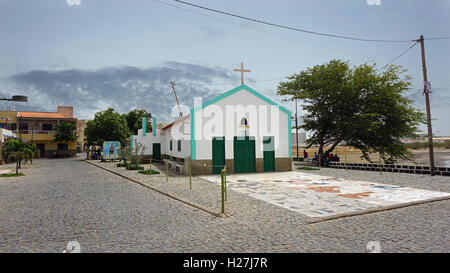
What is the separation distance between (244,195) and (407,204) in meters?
4.80

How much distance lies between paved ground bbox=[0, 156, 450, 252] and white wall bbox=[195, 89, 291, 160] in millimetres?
7745

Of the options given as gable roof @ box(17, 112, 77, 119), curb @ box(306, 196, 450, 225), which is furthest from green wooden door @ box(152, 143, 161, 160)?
gable roof @ box(17, 112, 77, 119)

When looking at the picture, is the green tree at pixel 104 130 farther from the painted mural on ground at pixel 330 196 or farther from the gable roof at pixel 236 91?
the painted mural on ground at pixel 330 196

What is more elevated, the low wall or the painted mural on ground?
the low wall

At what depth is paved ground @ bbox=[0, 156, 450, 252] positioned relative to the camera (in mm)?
4602

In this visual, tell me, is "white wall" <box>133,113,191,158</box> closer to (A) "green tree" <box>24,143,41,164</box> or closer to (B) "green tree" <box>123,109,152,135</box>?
(A) "green tree" <box>24,143,41,164</box>

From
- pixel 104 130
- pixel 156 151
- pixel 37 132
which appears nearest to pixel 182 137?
pixel 156 151

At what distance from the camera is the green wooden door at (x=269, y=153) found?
17.0 meters

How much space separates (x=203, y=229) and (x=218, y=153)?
10.3 metres

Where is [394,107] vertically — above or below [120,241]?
above
